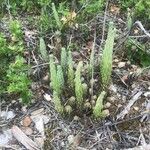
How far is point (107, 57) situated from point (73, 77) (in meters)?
0.30

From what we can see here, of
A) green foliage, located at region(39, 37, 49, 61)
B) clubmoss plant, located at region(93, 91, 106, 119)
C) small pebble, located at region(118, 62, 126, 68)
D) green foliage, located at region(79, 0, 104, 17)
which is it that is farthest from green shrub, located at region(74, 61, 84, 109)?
green foliage, located at region(79, 0, 104, 17)

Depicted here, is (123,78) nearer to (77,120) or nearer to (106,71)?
(106,71)

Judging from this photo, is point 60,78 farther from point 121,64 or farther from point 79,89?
point 121,64

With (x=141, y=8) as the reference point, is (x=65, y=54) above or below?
below

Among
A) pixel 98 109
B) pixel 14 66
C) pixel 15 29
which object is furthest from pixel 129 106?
pixel 15 29

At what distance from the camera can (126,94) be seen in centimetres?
293

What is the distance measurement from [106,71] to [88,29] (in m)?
0.77

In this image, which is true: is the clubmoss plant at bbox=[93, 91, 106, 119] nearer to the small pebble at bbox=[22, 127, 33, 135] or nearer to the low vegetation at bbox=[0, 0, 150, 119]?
the low vegetation at bbox=[0, 0, 150, 119]

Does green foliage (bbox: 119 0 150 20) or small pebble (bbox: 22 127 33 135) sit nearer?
small pebble (bbox: 22 127 33 135)

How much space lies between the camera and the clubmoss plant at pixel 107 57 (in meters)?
2.53

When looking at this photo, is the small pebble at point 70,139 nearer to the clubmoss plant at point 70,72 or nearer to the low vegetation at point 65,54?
the low vegetation at point 65,54

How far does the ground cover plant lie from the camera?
2641 millimetres

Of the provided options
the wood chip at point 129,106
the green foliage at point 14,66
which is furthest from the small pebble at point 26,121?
the wood chip at point 129,106

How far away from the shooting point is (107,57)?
2602 mm
